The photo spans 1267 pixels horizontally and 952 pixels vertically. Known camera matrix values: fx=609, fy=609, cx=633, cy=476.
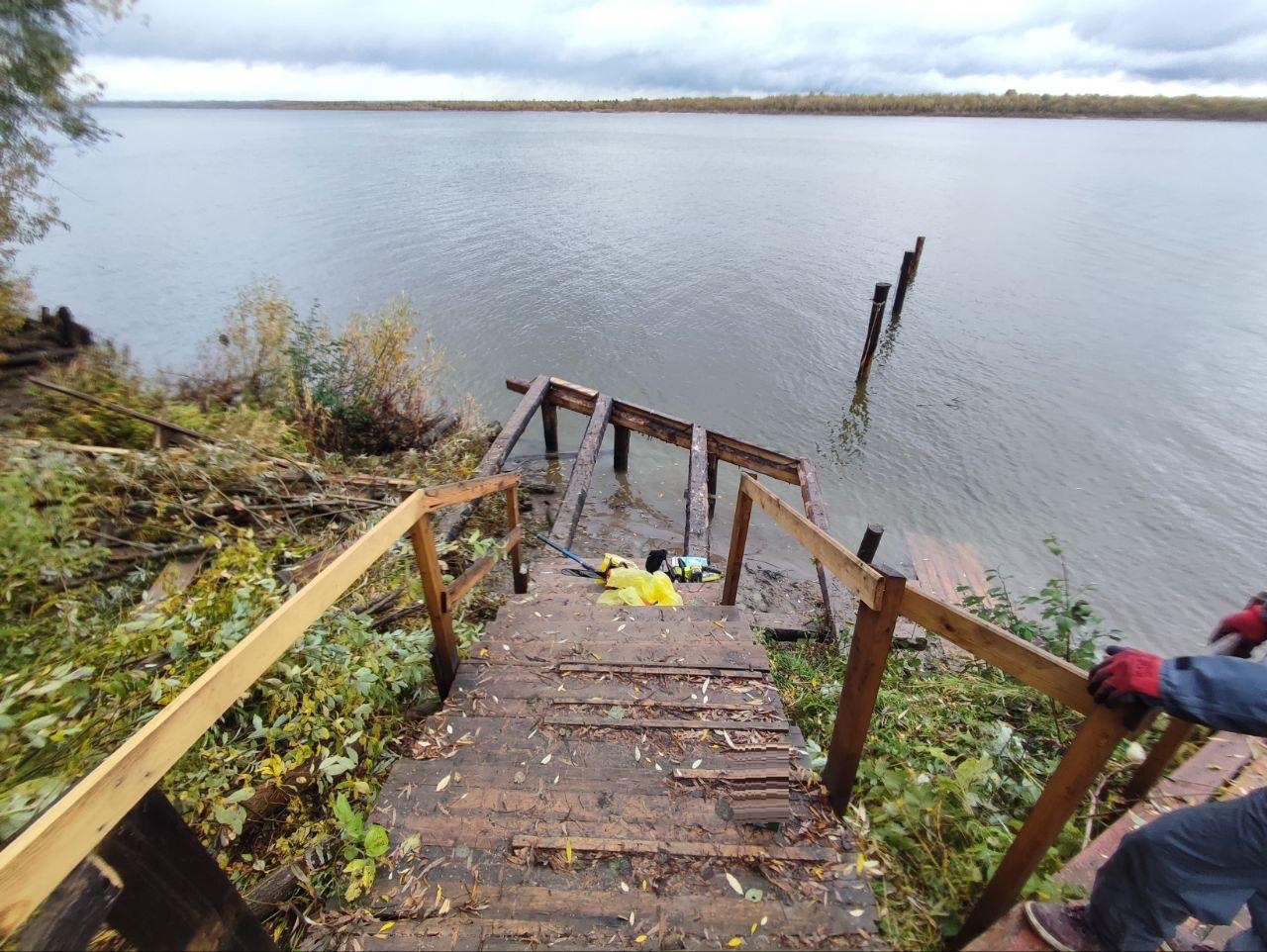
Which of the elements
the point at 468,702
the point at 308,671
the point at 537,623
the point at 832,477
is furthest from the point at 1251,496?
the point at 308,671

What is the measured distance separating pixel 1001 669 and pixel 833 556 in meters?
0.82

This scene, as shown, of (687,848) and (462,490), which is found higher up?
(462,490)

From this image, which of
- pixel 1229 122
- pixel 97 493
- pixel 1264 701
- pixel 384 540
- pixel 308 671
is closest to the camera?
Result: pixel 1264 701

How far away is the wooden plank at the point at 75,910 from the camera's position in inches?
46.3

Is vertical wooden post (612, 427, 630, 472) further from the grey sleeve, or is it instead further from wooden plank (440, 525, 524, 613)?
the grey sleeve

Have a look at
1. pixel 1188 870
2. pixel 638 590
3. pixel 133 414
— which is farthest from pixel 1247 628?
pixel 133 414

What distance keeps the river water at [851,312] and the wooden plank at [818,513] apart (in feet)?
5.79

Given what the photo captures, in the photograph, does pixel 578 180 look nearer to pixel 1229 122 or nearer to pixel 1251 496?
pixel 1251 496

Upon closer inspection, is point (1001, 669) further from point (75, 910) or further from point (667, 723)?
point (75, 910)

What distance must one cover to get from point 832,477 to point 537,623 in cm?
842

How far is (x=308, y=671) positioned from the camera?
11.5 feet

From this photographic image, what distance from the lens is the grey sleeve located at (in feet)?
6.22

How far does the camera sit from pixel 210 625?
373cm

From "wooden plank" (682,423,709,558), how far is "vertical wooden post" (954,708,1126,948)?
191 inches
